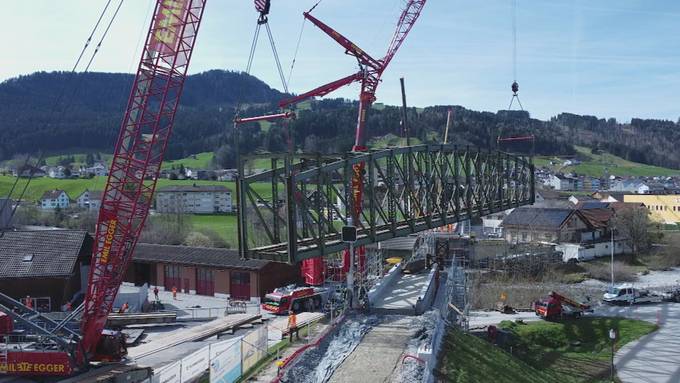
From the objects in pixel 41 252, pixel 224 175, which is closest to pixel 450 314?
pixel 41 252

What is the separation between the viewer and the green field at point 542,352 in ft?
52.0

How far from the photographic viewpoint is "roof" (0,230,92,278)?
33.5 metres

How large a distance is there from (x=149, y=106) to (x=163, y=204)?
64.2m

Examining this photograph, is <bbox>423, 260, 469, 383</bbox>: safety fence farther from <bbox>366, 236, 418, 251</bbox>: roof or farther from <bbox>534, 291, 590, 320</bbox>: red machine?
<bbox>366, 236, 418, 251</bbox>: roof

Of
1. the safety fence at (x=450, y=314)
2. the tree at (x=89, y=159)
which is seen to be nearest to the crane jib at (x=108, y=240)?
the safety fence at (x=450, y=314)

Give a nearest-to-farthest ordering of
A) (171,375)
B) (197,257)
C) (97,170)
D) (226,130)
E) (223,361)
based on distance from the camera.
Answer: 1. (223,361)
2. (171,375)
3. (197,257)
4. (97,170)
5. (226,130)

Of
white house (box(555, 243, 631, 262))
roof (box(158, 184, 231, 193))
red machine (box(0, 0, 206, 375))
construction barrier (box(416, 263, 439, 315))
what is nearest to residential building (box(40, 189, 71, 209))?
roof (box(158, 184, 231, 193))

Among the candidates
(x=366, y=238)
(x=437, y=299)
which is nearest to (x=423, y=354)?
(x=366, y=238)

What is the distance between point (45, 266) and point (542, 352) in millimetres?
27260

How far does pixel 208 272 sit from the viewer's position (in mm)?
39562

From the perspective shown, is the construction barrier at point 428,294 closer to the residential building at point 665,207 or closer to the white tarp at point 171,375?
the white tarp at point 171,375

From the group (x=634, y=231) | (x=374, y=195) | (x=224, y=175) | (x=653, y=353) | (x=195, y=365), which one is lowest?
(x=653, y=353)

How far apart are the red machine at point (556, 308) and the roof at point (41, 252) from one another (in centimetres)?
2660

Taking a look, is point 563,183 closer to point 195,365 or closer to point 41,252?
point 41,252
